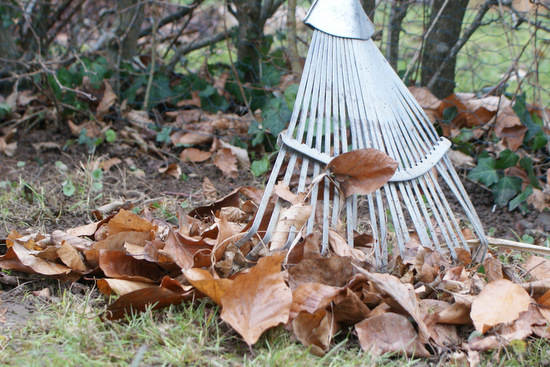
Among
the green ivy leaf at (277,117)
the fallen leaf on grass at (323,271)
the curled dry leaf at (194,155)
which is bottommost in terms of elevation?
the curled dry leaf at (194,155)

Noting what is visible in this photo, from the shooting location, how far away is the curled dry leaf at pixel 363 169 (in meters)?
1.52

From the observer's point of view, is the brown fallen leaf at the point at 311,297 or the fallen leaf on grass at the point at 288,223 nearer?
the brown fallen leaf at the point at 311,297

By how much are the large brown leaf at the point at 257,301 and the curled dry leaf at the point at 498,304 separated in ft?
1.59

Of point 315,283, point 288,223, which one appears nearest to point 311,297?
point 315,283

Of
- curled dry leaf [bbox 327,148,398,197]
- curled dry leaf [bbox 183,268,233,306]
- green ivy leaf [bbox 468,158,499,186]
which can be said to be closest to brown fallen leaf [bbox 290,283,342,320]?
curled dry leaf [bbox 183,268,233,306]

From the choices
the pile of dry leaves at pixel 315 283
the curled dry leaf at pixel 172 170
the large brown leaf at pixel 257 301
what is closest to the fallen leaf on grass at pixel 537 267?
the pile of dry leaves at pixel 315 283

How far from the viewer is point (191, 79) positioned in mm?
3072

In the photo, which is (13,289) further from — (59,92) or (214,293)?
(59,92)

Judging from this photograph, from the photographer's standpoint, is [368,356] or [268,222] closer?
[368,356]

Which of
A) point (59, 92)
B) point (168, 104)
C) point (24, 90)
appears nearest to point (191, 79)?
point (168, 104)

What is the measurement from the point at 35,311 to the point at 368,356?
0.82 metres

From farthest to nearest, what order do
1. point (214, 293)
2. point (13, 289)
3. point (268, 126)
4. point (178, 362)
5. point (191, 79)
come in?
point (191, 79), point (268, 126), point (13, 289), point (214, 293), point (178, 362)

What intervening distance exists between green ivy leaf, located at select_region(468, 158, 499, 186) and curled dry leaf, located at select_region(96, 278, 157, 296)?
65.4 inches

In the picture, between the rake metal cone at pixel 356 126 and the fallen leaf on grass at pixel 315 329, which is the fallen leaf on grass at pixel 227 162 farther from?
the fallen leaf on grass at pixel 315 329
